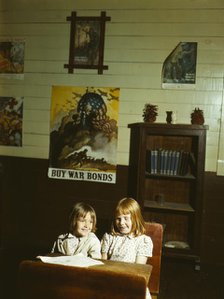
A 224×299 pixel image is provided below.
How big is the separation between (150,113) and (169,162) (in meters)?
0.58

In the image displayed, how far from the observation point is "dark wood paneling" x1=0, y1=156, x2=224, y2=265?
430cm

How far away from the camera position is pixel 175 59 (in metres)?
4.07

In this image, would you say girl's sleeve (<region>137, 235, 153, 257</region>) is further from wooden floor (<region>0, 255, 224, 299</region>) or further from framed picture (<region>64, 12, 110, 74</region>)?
framed picture (<region>64, 12, 110, 74</region>)

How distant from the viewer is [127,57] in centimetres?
418

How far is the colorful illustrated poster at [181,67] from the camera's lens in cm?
404

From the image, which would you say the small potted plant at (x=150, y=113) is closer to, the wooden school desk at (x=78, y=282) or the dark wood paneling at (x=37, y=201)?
the dark wood paneling at (x=37, y=201)

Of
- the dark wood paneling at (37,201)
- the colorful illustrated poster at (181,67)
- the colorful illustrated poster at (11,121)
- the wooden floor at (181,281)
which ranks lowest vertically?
the wooden floor at (181,281)

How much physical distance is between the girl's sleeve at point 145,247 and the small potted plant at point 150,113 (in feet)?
5.81

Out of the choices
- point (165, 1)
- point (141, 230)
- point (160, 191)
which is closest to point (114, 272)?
point (141, 230)

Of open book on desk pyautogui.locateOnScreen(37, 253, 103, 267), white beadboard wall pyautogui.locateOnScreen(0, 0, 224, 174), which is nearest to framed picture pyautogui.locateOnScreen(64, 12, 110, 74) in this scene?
white beadboard wall pyautogui.locateOnScreen(0, 0, 224, 174)

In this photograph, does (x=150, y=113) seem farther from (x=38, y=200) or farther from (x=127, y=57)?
(x=38, y=200)

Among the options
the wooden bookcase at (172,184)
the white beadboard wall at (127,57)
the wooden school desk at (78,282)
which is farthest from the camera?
the white beadboard wall at (127,57)

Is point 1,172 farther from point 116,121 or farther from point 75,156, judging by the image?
point 116,121

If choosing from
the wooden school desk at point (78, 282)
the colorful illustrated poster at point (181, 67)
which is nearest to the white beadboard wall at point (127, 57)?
the colorful illustrated poster at point (181, 67)
